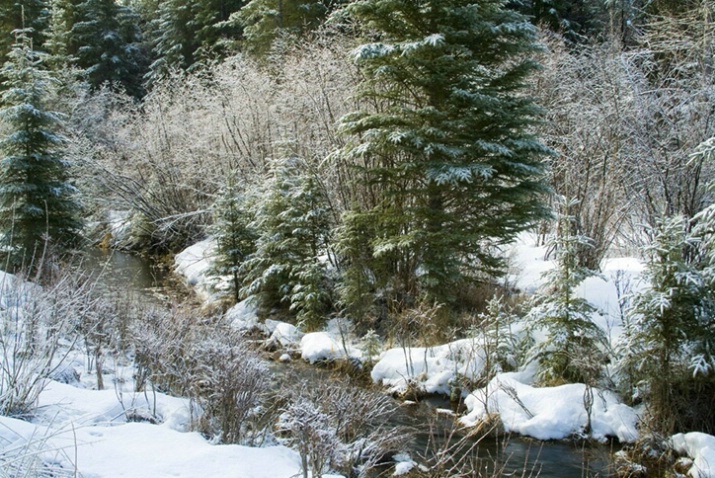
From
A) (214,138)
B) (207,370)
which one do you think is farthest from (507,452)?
(214,138)

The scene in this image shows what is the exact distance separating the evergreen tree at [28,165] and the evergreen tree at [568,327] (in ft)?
32.9

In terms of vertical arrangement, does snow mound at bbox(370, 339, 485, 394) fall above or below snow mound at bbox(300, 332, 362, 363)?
above

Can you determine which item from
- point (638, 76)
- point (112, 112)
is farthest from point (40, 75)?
point (112, 112)

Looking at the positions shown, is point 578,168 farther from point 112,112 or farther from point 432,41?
point 112,112

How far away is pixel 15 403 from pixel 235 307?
799cm

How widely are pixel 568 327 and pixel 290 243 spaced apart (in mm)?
6085

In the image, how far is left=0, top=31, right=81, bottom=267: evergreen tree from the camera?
39.8 ft

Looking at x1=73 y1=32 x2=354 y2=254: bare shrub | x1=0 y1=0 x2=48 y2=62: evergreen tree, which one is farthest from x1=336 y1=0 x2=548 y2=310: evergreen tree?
x1=0 y1=0 x2=48 y2=62: evergreen tree

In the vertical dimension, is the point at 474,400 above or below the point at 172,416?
below

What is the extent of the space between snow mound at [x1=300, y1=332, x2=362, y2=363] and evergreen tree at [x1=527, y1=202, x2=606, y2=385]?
3.20 metres

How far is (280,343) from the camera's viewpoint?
10695mm

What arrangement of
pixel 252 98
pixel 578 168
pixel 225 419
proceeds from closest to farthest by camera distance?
pixel 225 419
pixel 578 168
pixel 252 98

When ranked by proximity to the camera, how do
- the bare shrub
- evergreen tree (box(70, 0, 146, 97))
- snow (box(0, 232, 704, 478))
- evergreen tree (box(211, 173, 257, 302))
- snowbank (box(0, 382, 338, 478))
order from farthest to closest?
evergreen tree (box(70, 0, 146, 97)), the bare shrub, evergreen tree (box(211, 173, 257, 302)), snow (box(0, 232, 704, 478)), snowbank (box(0, 382, 338, 478))

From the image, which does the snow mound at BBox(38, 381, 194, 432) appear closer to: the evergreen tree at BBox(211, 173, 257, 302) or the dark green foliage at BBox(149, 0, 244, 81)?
the evergreen tree at BBox(211, 173, 257, 302)
